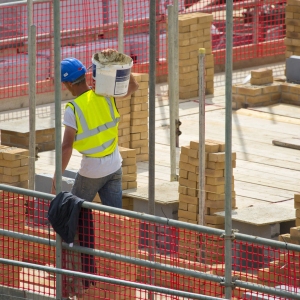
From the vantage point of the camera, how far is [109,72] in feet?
34.6

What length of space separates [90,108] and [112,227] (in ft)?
3.34

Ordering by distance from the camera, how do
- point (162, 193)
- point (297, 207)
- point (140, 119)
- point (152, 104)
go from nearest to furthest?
point (152, 104), point (297, 207), point (162, 193), point (140, 119)

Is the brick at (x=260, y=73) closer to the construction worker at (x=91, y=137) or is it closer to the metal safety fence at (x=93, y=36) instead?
→ the metal safety fence at (x=93, y=36)

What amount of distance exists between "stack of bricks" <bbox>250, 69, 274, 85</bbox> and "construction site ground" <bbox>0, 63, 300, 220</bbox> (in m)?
0.42

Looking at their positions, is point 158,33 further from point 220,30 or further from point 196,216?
point 196,216

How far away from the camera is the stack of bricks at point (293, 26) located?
1861 centimetres

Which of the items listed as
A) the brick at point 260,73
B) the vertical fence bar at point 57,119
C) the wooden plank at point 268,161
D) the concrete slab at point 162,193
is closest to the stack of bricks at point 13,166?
the concrete slab at point 162,193

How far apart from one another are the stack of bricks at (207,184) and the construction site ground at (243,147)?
0.87 feet

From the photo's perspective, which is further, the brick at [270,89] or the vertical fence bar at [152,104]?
the brick at [270,89]

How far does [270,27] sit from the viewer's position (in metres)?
20.9

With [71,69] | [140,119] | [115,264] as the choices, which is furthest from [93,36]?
[115,264]

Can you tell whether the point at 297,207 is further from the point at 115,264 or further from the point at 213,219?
the point at 115,264

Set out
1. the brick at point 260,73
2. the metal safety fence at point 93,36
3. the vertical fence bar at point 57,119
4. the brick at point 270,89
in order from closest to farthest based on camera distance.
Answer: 1. the vertical fence bar at point 57,119
2. the brick at point 270,89
3. the brick at point 260,73
4. the metal safety fence at point 93,36

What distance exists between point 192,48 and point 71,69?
288 inches
